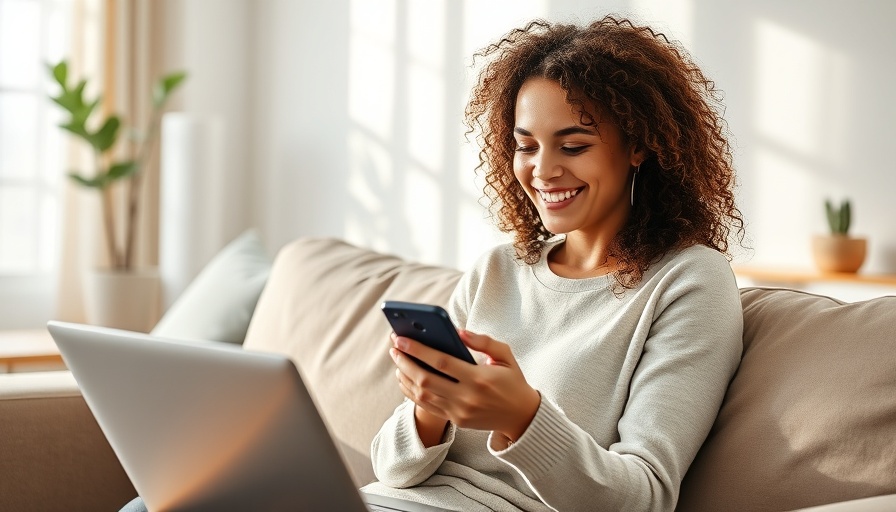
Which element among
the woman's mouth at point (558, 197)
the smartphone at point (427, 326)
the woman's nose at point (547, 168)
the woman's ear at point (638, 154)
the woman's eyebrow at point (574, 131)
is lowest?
the smartphone at point (427, 326)

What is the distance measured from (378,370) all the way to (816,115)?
5.13 feet

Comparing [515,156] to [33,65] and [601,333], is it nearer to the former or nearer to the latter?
[601,333]

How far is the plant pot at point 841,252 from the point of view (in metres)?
2.50

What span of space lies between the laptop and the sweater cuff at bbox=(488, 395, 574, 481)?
0.65ft

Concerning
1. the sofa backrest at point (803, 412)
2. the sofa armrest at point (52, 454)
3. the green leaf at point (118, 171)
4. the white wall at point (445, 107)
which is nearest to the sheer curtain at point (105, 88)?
the white wall at point (445, 107)

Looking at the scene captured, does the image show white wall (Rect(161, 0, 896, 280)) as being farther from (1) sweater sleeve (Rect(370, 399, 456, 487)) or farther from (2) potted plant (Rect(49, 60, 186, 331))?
(1) sweater sleeve (Rect(370, 399, 456, 487))

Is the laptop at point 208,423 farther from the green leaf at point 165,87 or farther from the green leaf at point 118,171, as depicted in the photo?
the green leaf at point 165,87

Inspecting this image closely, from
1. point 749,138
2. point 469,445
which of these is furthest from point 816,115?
point 469,445

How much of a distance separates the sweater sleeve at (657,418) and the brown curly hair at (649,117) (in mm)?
91

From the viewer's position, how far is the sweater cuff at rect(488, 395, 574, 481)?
1042mm

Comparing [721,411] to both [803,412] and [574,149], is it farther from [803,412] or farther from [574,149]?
Answer: [574,149]

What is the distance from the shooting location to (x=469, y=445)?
4.44 ft

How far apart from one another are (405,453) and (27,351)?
201 centimetres

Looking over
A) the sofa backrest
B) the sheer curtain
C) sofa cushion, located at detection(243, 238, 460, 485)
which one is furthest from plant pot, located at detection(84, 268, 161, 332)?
the sofa backrest
